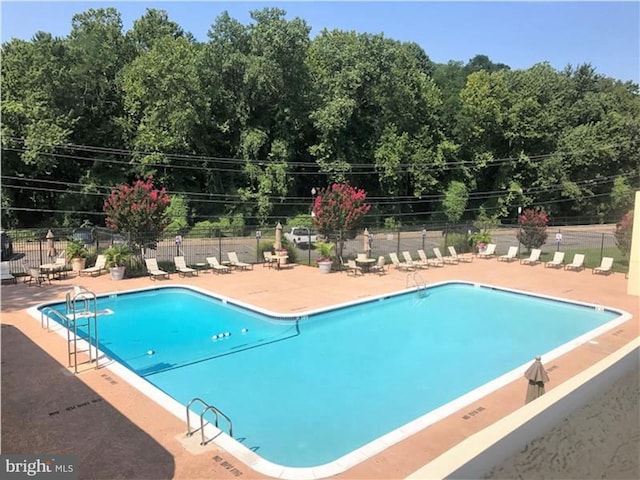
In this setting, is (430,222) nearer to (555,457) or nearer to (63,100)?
(63,100)

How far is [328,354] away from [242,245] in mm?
19857

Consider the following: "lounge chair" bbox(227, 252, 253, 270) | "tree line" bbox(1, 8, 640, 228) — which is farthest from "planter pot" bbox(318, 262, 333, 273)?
"tree line" bbox(1, 8, 640, 228)

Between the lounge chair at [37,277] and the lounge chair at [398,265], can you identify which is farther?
the lounge chair at [398,265]

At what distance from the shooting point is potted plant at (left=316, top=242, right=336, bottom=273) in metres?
19.8

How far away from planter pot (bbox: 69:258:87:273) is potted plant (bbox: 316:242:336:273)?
8.96 metres

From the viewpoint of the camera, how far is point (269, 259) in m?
21.1

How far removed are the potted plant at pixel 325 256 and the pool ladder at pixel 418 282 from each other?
3236 mm

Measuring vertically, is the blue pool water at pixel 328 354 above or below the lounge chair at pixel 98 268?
below

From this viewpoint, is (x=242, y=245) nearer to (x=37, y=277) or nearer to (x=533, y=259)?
(x=37, y=277)

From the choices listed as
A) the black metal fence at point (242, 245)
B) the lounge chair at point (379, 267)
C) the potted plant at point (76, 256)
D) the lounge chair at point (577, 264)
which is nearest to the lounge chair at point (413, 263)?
the lounge chair at point (379, 267)

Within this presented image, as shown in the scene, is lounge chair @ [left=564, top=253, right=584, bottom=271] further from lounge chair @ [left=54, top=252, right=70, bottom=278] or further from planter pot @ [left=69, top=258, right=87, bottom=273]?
lounge chair @ [left=54, top=252, right=70, bottom=278]

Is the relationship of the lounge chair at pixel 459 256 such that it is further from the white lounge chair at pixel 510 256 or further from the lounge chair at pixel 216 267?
the lounge chair at pixel 216 267

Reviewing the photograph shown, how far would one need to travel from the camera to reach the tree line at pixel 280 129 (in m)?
37.1

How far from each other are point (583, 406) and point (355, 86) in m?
39.5
